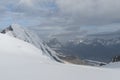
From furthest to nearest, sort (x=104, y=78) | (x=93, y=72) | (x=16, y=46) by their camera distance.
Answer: (x=16, y=46)
(x=93, y=72)
(x=104, y=78)

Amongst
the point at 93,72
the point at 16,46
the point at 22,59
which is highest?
the point at 16,46

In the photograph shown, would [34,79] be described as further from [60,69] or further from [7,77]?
[60,69]

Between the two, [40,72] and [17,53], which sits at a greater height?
[17,53]

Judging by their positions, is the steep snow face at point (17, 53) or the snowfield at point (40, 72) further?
the steep snow face at point (17, 53)

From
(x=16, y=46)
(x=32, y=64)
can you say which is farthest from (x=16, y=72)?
(x=16, y=46)

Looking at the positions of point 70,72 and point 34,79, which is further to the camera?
point 70,72

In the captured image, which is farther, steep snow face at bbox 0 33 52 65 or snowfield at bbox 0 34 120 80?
steep snow face at bbox 0 33 52 65

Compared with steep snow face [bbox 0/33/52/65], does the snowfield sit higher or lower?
lower

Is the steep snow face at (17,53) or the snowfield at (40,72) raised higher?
the steep snow face at (17,53)

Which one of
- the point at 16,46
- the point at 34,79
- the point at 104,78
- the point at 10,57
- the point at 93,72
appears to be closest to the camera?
the point at 34,79

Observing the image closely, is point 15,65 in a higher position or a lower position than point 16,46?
lower

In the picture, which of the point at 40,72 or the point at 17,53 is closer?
the point at 40,72
